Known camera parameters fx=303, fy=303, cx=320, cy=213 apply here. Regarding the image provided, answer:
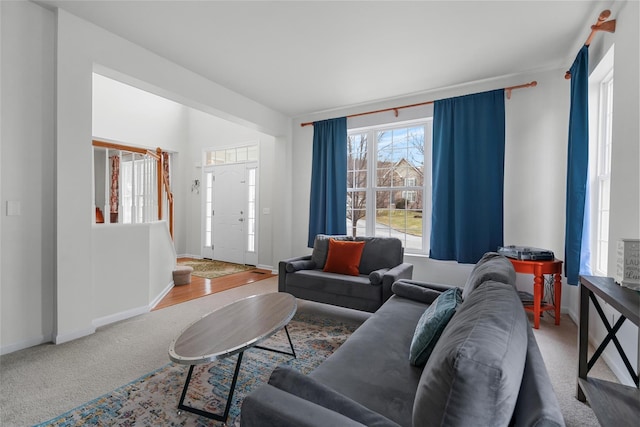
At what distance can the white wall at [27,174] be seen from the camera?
91.3 inches

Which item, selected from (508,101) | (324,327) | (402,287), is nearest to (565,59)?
(508,101)

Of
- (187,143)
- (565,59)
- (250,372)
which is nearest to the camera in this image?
(250,372)

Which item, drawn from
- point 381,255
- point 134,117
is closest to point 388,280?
point 381,255

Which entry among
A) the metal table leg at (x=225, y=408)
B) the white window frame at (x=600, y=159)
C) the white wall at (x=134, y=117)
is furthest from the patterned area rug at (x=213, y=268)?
the white window frame at (x=600, y=159)

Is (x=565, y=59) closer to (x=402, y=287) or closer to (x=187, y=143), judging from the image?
(x=402, y=287)

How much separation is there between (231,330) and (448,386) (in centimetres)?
143

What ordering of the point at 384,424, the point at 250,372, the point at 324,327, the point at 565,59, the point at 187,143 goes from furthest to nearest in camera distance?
the point at 187,143
the point at 565,59
the point at 324,327
the point at 250,372
the point at 384,424

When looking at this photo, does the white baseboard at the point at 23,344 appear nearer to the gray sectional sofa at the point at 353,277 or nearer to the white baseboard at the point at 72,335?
the white baseboard at the point at 72,335

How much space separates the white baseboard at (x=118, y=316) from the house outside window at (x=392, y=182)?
2952 millimetres

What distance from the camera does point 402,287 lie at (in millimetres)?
2523

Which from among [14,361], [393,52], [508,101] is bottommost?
[14,361]

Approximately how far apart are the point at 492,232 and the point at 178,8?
3853 millimetres

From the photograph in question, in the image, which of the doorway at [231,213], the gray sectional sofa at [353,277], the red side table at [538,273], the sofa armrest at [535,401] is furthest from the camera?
the doorway at [231,213]

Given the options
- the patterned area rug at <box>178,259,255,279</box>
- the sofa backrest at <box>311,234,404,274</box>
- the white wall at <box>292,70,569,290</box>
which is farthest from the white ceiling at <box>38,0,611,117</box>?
the patterned area rug at <box>178,259,255,279</box>
